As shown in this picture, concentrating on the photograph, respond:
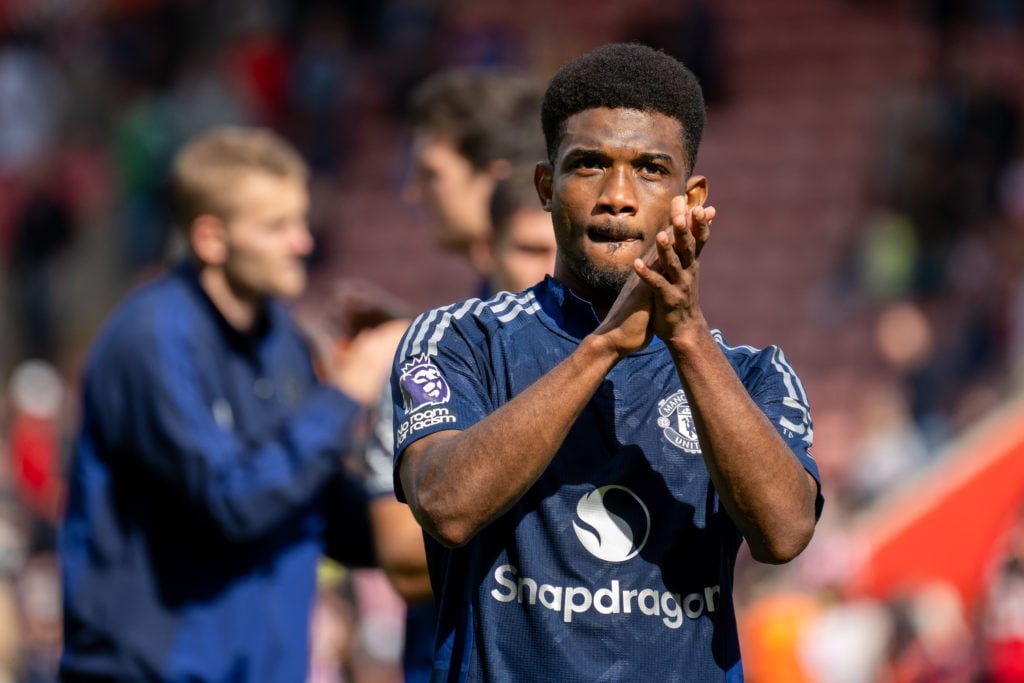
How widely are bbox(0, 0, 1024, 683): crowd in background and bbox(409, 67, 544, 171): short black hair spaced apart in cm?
304

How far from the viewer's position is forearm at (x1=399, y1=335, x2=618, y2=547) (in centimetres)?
245

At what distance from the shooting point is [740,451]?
2.48 meters

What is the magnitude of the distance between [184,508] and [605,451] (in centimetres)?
201

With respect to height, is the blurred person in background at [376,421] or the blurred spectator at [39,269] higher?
the blurred person in background at [376,421]

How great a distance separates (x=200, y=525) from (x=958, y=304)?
8.80 metres

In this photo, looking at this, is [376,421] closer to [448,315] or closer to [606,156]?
[448,315]

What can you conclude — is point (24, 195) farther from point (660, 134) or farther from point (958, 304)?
point (660, 134)

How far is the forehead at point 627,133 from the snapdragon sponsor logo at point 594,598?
680 mm

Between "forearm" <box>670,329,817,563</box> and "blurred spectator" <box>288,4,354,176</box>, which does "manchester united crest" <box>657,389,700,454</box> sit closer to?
"forearm" <box>670,329,817,563</box>

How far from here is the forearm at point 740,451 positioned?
247 centimetres

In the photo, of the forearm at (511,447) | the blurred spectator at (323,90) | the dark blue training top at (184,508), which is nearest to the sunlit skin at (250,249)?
the dark blue training top at (184,508)

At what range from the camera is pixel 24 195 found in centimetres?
1850

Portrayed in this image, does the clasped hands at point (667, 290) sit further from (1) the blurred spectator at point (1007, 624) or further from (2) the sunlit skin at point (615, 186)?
(1) the blurred spectator at point (1007, 624)

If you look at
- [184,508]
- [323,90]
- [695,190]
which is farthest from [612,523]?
[323,90]
